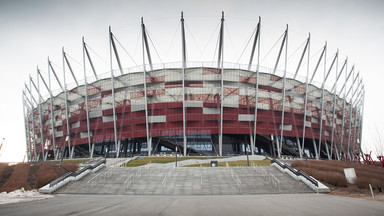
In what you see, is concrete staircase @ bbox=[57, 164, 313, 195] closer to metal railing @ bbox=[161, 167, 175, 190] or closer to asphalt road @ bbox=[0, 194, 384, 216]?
metal railing @ bbox=[161, 167, 175, 190]

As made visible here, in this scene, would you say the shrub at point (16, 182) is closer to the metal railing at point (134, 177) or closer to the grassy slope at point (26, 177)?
the grassy slope at point (26, 177)

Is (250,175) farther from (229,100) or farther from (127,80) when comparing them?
(127,80)

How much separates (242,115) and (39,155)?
244 ft

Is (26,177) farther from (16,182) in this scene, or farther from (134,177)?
(134,177)

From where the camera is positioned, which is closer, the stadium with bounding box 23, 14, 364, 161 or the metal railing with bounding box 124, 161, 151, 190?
the metal railing with bounding box 124, 161, 151, 190

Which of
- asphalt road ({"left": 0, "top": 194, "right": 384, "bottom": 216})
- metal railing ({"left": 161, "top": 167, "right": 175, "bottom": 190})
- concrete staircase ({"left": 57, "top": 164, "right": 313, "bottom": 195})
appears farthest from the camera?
metal railing ({"left": 161, "top": 167, "right": 175, "bottom": 190})

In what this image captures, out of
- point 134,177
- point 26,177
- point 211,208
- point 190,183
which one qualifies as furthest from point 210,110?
point 211,208

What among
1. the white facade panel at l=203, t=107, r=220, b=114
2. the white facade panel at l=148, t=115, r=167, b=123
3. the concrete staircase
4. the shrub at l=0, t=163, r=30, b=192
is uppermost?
the white facade panel at l=203, t=107, r=220, b=114

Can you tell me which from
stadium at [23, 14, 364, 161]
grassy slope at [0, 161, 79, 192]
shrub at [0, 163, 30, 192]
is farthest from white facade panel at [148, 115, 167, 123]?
shrub at [0, 163, 30, 192]

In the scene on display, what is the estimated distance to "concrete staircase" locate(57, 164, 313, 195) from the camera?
18.2m

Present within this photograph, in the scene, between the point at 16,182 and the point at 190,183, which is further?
the point at 190,183

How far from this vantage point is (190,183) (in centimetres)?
2019

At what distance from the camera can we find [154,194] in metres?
17.7

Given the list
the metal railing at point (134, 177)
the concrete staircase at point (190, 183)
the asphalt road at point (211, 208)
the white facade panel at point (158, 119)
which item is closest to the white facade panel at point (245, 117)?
the white facade panel at point (158, 119)
